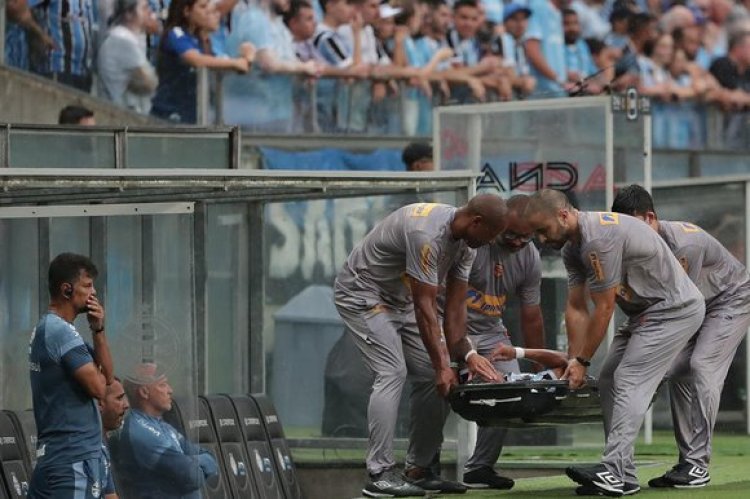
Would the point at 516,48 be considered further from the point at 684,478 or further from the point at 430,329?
the point at 430,329

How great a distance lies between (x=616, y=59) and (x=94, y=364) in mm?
14583

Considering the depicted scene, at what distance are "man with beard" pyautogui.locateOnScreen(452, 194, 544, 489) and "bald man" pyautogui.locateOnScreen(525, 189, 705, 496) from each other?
96cm

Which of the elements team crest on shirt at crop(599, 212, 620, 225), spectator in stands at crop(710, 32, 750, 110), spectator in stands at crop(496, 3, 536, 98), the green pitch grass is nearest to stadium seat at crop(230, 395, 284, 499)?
the green pitch grass

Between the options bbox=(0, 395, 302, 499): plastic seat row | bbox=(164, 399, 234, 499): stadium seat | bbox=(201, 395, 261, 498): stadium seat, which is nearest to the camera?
bbox=(164, 399, 234, 499): stadium seat

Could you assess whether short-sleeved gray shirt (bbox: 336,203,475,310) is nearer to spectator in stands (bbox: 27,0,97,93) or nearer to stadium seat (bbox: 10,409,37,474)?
stadium seat (bbox: 10,409,37,474)

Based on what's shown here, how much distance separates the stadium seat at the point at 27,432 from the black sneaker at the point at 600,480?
3297 millimetres

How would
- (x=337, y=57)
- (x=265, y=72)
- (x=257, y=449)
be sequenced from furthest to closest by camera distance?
(x=337, y=57) < (x=265, y=72) < (x=257, y=449)

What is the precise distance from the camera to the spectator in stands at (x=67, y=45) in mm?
17188

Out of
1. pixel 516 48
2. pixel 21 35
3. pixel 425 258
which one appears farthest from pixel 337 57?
pixel 425 258

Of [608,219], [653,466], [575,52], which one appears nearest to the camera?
[608,219]

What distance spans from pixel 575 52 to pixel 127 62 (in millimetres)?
6749

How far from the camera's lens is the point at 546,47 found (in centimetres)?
2258

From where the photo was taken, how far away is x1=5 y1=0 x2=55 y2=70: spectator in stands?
670 inches

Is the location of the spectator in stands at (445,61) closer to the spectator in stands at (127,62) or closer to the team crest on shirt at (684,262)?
the spectator in stands at (127,62)
